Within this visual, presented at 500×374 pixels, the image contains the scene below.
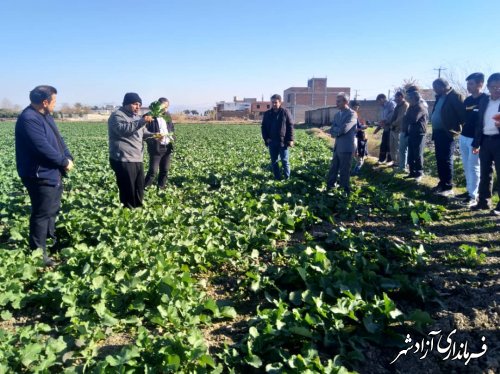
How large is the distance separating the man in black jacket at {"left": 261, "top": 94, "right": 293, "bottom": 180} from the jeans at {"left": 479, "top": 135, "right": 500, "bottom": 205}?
4.02 meters

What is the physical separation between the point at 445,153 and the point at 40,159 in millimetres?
6669

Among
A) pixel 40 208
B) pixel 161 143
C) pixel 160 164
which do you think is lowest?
pixel 40 208

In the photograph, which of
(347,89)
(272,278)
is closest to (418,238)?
(272,278)

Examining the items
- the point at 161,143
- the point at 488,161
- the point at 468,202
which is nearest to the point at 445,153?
the point at 468,202

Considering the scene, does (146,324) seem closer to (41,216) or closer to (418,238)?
(41,216)

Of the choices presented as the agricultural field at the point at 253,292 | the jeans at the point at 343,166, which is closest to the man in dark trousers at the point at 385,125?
the jeans at the point at 343,166

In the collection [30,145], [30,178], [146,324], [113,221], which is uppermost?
[30,145]

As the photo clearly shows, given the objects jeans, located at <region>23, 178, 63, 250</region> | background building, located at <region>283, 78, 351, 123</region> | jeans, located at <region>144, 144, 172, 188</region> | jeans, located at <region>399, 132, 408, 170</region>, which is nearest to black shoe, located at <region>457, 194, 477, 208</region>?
jeans, located at <region>399, 132, 408, 170</region>

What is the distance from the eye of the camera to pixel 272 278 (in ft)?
14.3

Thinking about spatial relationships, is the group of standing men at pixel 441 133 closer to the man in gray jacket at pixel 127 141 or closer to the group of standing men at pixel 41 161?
the man in gray jacket at pixel 127 141

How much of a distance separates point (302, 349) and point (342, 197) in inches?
190

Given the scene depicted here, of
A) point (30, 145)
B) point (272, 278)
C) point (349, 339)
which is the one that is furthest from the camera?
point (30, 145)

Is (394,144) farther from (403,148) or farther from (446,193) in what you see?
(446,193)

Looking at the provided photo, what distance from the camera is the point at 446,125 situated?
729 cm
